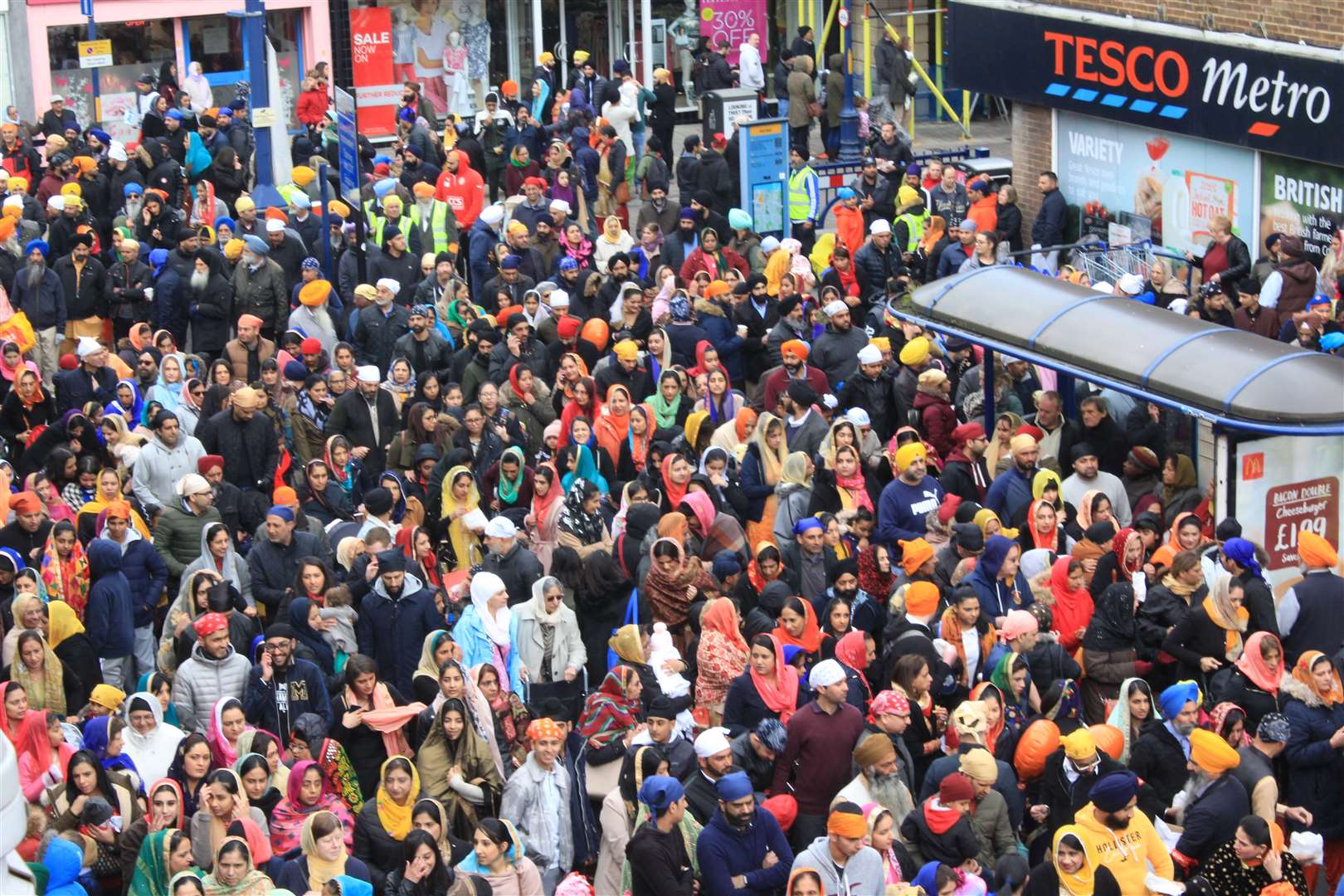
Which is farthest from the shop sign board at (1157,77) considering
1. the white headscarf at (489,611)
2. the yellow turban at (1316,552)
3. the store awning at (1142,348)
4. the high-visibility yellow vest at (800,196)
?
the white headscarf at (489,611)

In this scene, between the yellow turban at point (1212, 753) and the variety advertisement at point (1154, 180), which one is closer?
the yellow turban at point (1212, 753)

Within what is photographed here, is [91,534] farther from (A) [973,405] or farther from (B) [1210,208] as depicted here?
(B) [1210,208]

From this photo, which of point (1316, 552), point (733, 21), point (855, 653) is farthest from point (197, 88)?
point (1316, 552)

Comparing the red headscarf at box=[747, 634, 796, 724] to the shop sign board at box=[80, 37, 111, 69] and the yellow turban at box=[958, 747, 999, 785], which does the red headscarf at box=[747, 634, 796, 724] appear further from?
the shop sign board at box=[80, 37, 111, 69]

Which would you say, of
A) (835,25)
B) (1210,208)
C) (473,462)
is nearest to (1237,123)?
(1210,208)

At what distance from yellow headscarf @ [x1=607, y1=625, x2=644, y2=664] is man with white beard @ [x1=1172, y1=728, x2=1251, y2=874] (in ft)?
10.2

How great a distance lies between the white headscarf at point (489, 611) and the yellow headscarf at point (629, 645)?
0.74 metres

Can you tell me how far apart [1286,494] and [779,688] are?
13.1ft

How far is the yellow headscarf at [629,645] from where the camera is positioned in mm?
11719

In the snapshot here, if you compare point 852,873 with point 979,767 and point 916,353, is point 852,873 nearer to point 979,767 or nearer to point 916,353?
point 979,767

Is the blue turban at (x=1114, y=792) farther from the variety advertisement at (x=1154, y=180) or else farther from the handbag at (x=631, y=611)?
the variety advertisement at (x=1154, y=180)

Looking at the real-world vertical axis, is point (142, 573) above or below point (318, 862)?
above

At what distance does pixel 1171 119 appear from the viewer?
20453mm

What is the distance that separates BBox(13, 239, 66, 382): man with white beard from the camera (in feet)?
61.8
